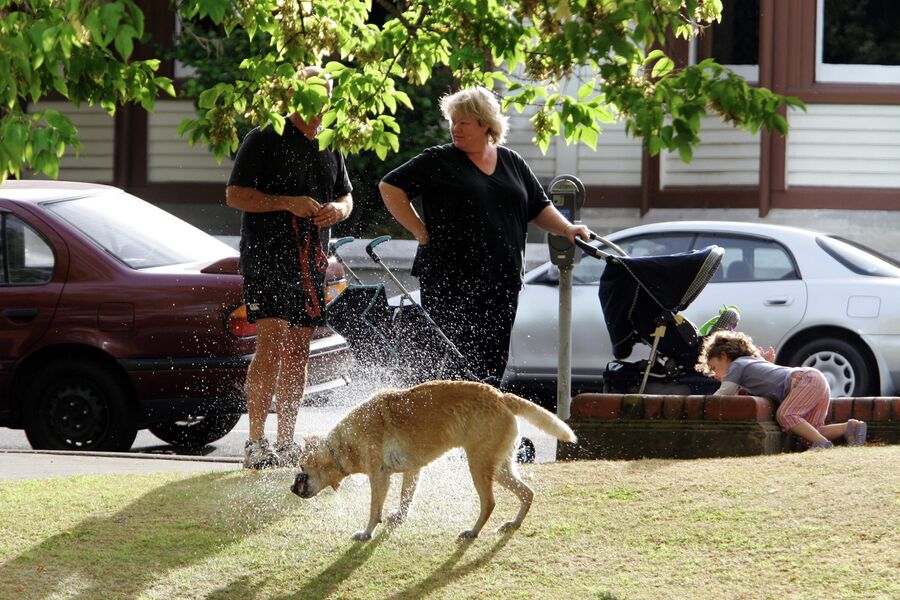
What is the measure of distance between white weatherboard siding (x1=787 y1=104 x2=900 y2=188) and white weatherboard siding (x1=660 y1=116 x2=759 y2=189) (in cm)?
60

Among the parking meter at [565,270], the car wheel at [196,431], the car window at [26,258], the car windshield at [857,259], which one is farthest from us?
the car windshield at [857,259]

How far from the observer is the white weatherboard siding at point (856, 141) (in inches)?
688

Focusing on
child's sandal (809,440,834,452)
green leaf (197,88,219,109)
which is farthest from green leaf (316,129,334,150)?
child's sandal (809,440,834,452)

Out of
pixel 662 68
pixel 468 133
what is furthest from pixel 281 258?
pixel 662 68

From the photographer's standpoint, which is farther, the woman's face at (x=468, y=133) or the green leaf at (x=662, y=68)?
the woman's face at (x=468, y=133)

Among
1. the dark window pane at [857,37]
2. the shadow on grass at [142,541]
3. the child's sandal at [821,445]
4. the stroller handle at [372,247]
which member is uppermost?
the dark window pane at [857,37]

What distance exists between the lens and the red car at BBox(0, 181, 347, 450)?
27.4 ft

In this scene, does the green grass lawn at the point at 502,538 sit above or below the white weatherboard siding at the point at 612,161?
below

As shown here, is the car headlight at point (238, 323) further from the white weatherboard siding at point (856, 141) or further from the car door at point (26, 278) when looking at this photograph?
the white weatherboard siding at point (856, 141)

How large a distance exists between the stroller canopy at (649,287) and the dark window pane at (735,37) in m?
11.1

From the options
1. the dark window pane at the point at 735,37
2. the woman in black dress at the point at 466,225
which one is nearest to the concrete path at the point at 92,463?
the woman in black dress at the point at 466,225

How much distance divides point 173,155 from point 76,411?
11.6 meters

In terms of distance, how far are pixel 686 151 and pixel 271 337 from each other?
2952mm

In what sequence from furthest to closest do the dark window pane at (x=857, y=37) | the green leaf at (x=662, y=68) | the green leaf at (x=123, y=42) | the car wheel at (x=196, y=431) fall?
the dark window pane at (x=857, y=37), the car wheel at (x=196, y=431), the green leaf at (x=662, y=68), the green leaf at (x=123, y=42)
